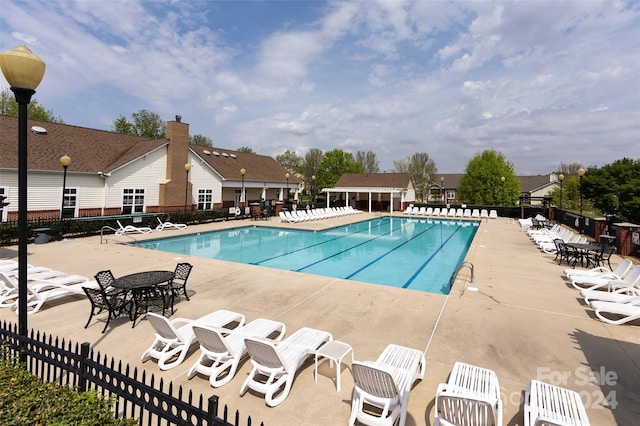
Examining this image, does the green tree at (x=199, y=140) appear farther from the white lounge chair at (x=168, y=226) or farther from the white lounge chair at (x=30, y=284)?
the white lounge chair at (x=30, y=284)

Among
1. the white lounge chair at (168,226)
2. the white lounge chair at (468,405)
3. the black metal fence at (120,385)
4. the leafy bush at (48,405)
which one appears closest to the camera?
the black metal fence at (120,385)

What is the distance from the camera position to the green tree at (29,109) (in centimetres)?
3315

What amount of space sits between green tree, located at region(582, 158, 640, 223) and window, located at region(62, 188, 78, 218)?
142 feet

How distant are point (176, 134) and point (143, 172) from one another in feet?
12.1

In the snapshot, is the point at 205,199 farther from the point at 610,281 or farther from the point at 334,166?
the point at 334,166

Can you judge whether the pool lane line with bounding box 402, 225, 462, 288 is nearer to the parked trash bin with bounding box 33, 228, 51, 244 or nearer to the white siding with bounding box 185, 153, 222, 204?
the parked trash bin with bounding box 33, 228, 51, 244

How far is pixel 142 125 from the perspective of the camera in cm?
4888

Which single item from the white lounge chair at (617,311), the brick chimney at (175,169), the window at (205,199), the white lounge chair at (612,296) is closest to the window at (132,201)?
the brick chimney at (175,169)

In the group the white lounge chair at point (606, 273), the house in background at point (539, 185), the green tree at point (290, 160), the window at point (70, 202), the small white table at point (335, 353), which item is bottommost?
the small white table at point (335, 353)

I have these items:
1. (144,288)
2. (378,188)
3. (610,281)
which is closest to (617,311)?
(610,281)

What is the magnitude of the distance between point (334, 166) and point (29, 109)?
43.7 meters

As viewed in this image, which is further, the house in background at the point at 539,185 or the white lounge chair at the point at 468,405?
the house in background at the point at 539,185

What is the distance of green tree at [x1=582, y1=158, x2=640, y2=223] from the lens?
30203 mm

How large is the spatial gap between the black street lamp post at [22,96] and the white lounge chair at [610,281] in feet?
34.7
